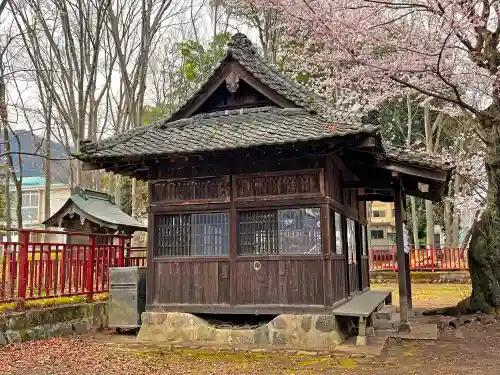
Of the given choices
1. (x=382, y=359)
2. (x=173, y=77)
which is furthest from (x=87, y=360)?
(x=173, y=77)

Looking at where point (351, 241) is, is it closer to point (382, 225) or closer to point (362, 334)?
point (362, 334)

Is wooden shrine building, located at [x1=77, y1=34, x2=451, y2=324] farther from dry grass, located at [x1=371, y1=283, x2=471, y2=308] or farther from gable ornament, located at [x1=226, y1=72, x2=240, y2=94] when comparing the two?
dry grass, located at [x1=371, y1=283, x2=471, y2=308]

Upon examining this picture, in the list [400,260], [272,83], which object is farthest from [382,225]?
[272,83]

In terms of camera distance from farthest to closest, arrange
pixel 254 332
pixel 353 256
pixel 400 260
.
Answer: pixel 353 256
pixel 400 260
pixel 254 332

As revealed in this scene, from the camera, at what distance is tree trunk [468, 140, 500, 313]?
475 inches

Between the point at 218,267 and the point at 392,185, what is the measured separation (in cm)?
457

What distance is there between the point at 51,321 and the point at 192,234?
11.6ft

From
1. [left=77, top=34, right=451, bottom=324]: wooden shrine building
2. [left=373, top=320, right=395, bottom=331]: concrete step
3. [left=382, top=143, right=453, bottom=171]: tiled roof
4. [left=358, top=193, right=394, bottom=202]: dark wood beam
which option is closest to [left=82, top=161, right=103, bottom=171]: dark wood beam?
[left=77, top=34, right=451, bottom=324]: wooden shrine building

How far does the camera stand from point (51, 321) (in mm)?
10000

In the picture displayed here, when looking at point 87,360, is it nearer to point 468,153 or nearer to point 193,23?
point 193,23

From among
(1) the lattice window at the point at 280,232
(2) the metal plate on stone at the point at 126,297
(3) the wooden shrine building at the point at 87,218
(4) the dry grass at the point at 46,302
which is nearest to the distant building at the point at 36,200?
(3) the wooden shrine building at the point at 87,218

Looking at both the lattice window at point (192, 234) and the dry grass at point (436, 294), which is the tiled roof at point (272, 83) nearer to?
the lattice window at point (192, 234)

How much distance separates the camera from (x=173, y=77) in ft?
86.2

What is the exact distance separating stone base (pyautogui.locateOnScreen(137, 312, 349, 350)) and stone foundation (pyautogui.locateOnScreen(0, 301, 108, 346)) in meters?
1.84
